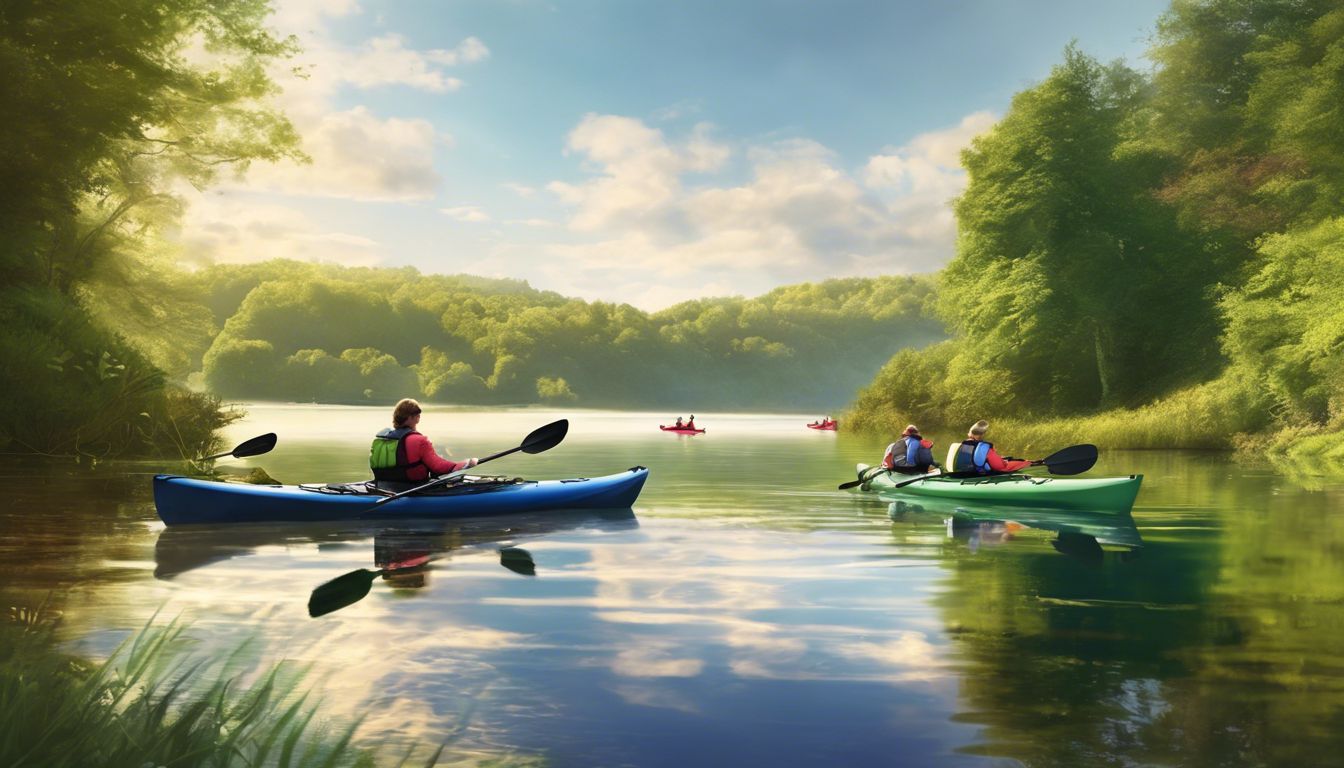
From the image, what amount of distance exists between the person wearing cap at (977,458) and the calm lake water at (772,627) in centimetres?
111

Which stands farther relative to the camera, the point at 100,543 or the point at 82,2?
the point at 82,2

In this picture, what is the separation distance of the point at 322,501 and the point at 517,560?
10.4ft

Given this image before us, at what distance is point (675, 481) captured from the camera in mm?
19828

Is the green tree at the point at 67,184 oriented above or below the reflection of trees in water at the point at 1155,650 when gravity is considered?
above

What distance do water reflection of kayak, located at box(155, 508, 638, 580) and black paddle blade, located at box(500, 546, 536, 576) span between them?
59cm

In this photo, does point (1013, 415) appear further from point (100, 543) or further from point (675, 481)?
point (100, 543)

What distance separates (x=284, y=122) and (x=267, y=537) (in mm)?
20585

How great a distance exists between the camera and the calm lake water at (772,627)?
476 cm

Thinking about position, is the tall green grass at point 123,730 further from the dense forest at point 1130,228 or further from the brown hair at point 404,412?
the dense forest at point 1130,228

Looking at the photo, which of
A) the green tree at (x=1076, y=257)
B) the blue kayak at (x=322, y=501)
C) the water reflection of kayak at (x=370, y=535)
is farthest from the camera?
the green tree at (x=1076, y=257)

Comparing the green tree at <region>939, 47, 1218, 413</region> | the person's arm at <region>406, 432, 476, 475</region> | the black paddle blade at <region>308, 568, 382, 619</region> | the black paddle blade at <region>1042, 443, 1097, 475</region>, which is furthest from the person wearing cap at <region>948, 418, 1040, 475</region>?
the green tree at <region>939, 47, 1218, 413</region>

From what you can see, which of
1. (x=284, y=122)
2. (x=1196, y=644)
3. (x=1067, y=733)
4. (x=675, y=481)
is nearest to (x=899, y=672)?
(x=1067, y=733)

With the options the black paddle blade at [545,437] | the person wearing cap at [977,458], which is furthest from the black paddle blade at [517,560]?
the person wearing cap at [977,458]

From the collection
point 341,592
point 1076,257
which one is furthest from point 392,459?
point 1076,257
